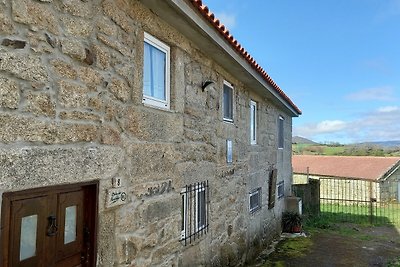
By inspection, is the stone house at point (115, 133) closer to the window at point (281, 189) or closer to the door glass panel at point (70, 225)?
the door glass panel at point (70, 225)

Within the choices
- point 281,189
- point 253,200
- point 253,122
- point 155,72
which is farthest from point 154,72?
point 281,189

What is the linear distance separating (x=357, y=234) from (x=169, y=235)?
31.1ft

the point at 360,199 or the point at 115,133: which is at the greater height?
the point at 115,133

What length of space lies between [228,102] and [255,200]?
2.83 m

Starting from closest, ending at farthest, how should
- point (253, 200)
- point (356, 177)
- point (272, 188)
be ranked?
point (253, 200) → point (272, 188) → point (356, 177)

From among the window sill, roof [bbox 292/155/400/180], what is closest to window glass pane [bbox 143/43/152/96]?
the window sill

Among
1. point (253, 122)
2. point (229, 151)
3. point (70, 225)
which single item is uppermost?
point (253, 122)

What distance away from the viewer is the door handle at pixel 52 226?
2.41m

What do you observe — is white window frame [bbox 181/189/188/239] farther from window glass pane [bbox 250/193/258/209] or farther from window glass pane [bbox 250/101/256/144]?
window glass pane [bbox 250/101/256/144]

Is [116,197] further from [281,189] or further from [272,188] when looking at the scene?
[281,189]

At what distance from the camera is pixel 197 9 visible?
3764 millimetres

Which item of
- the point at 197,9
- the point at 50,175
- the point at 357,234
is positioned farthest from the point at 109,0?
the point at 357,234

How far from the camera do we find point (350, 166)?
27.3 m

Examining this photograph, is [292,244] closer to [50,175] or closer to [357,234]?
[357,234]
